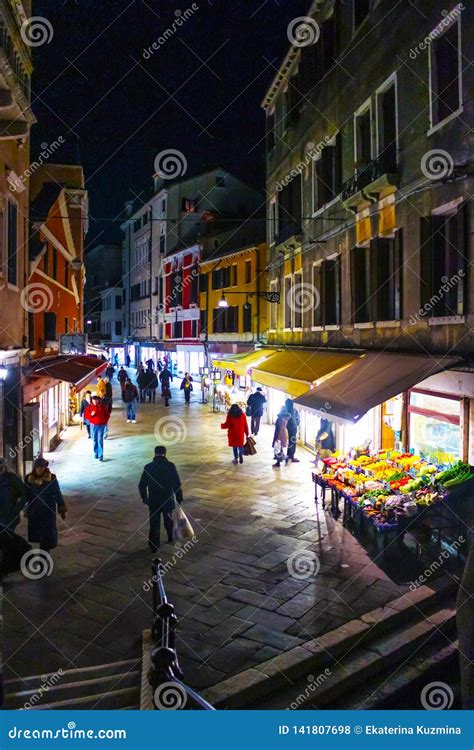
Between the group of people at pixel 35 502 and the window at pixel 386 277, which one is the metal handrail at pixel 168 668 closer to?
the group of people at pixel 35 502

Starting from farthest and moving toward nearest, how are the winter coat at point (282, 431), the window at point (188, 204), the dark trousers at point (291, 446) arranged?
the window at point (188, 204)
the dark trousers at point (291, 446)
the winter coat at point (282, 431)

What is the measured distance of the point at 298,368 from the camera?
Answer: 51.5 feet

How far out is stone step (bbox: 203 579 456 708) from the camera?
5.76 metres

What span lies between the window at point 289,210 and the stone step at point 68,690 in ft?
Answer: 49.9

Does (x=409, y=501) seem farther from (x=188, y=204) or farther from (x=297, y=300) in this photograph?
(x=188, y=204)

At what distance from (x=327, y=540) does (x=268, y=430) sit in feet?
42.5

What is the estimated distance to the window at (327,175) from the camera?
1561 cm

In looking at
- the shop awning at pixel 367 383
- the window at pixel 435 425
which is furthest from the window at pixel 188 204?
the window at pixel 435 425

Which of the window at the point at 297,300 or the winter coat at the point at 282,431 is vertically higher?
the window at the point at 297,300

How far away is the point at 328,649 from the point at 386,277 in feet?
27.4

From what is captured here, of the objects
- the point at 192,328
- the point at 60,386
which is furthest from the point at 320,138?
the point at 192,328

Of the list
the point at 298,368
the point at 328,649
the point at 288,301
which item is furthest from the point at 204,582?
the point at 288,301
